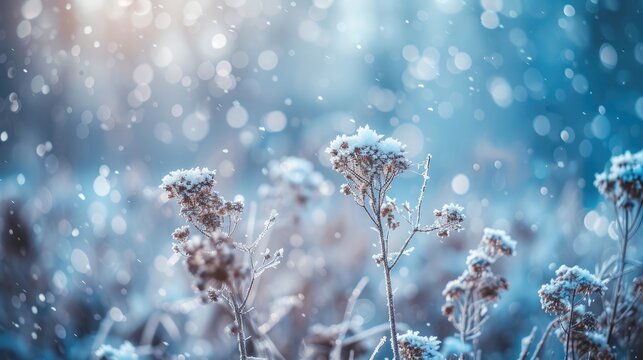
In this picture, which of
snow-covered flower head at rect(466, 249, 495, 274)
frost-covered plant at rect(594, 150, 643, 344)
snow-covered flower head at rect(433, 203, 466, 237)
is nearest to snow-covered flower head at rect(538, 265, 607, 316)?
frost-covered plant at rect(594, 150, 643, 344)

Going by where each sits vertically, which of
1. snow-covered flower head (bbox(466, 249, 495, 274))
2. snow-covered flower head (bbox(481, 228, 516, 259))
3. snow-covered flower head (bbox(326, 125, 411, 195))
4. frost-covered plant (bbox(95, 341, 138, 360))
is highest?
snow-covered flower head (bbox(326, 125, 411, 195))

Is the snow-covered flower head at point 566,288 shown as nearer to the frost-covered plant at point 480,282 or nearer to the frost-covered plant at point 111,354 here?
the frost-covered plant at point 480,282

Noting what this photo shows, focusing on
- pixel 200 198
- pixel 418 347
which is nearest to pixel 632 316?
pixel 418 347

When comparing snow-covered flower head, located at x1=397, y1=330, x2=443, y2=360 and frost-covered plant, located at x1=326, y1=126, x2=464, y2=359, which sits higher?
frost-covered plant, located at x1=326, y1=126, x2=464, y2=359

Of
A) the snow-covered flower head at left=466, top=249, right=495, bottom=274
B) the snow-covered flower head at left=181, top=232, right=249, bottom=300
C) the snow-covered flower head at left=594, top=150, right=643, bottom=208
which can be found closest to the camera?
the snow-covered flower head at left=181, top=232, right=249, bottom=300

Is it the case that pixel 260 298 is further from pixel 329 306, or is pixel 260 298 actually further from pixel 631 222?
pixel 631 222

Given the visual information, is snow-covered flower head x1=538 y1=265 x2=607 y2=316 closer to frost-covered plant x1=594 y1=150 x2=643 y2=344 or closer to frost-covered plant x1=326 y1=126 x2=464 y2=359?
frost-covered plant x1=594 y1=150 x2=643 y2=344

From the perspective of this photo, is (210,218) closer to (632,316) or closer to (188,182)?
(188,182)
